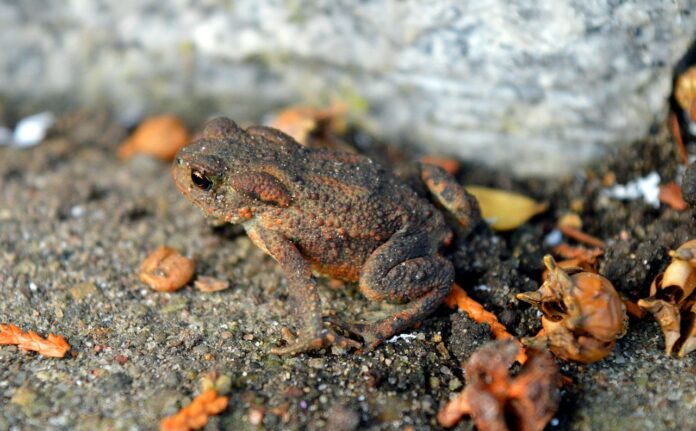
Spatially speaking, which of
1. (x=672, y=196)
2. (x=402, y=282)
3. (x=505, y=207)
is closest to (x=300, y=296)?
(x=402, y=282)

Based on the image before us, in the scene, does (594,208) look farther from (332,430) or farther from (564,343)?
(332,430)

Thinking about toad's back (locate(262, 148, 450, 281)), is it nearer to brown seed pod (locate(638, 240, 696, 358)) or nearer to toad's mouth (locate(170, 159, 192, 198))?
toad's mouth (locate(170, 159, 192, 198))

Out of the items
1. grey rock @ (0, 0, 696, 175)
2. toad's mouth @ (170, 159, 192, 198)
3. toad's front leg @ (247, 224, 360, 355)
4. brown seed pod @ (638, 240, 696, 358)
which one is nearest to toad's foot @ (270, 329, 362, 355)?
toad's front leg @ (247, 224, 360, 355)

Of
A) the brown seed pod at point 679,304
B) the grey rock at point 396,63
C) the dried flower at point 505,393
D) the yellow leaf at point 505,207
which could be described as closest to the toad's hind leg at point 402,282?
the dried flower at point 505,393

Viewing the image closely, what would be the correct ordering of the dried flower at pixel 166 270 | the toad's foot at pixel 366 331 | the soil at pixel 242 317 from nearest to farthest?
the soil at pixel 242 317, the toad's foot at pixel 366 331, the dried flower at pixel 166 270

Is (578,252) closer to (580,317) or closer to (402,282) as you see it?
(580,317)

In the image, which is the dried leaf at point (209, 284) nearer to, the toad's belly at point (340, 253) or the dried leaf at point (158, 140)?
the toad's belly at point (340, 253)
